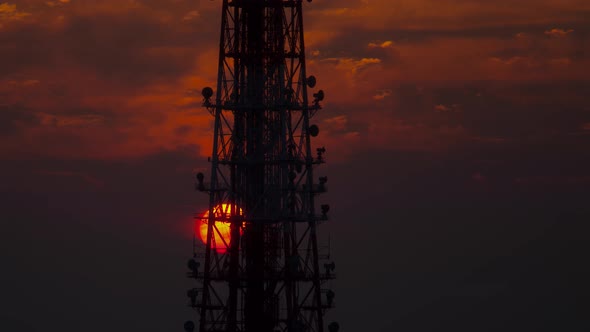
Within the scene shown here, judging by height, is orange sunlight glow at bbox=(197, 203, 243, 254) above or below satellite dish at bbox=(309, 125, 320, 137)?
below

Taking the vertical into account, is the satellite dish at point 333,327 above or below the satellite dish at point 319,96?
below

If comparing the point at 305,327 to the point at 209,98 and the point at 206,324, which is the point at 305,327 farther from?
the point at 209,98

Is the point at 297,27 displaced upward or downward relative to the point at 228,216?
upward

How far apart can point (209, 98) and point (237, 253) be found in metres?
13.1

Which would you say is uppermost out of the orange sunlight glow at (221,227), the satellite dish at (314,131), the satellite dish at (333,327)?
the satellite dish at (314,131)

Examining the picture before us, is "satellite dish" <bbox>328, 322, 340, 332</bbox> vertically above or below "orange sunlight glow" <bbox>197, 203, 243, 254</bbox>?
below

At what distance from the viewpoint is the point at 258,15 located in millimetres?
132750

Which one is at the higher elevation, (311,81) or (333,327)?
(311,81)

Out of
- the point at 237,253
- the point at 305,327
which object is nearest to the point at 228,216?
the point at 237,253

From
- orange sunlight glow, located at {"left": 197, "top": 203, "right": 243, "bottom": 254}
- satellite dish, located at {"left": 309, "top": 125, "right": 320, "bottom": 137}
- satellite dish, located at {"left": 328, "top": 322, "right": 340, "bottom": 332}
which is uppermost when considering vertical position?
satellite dish, located at {"left": 309, "top": 125, "right": 320, "bottom": 137}

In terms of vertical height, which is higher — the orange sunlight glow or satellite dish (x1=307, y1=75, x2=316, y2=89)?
satellite dish (x1=307, y1=75, x2=316, y2=89)

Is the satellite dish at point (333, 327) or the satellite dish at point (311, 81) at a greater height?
the satellite dish at point (311, 81)

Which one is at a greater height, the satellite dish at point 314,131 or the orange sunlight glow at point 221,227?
the satellite dish at point 314,131

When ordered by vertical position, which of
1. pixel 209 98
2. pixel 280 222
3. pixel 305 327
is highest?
pixel 209 98
